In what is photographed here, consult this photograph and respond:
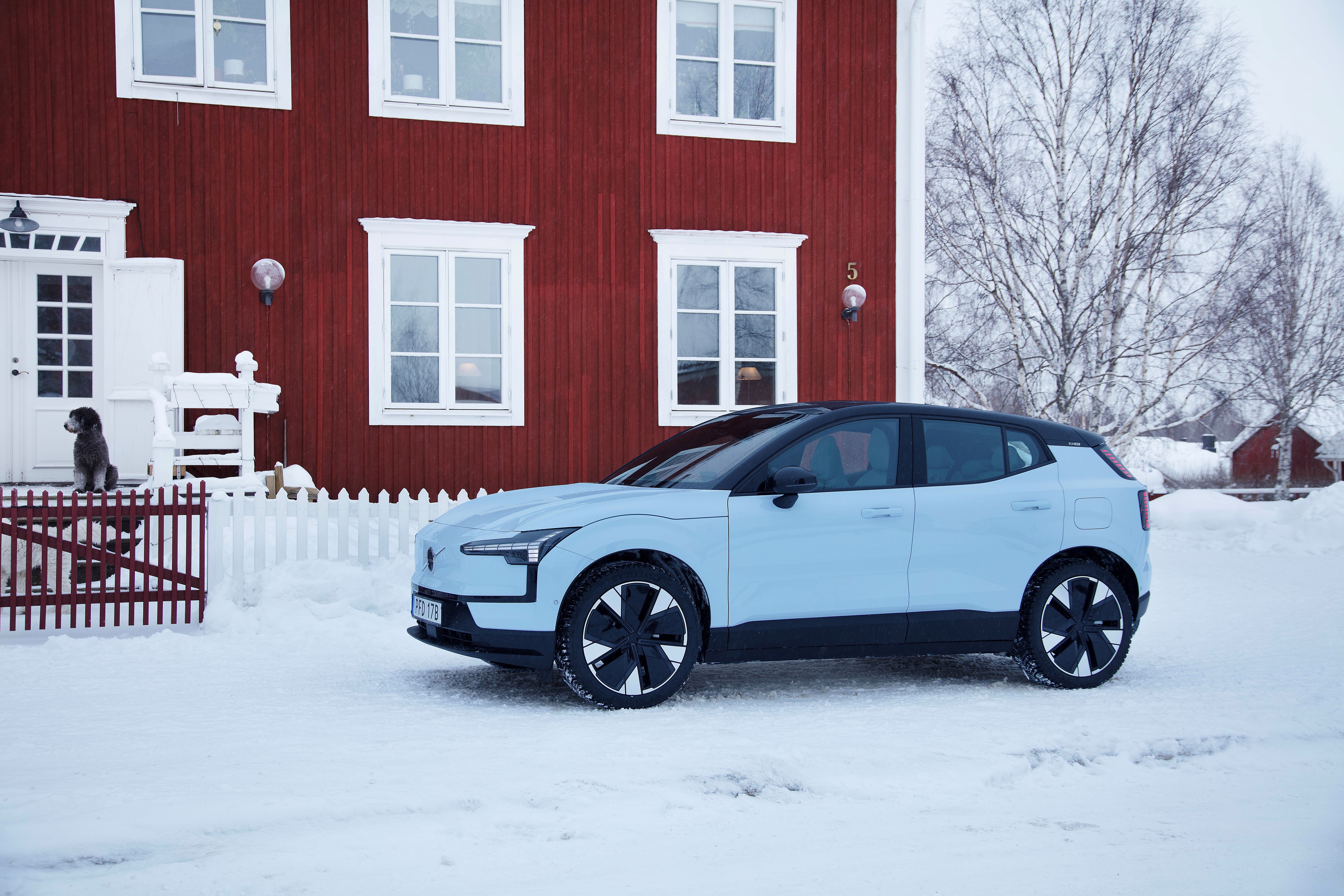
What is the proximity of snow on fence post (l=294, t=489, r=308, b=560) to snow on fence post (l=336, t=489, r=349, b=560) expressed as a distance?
0.87 ft

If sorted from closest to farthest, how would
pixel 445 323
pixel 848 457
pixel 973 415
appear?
pixel 848 457 → pixel 973 415 → pixel 445 323

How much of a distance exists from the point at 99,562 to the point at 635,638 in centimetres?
516

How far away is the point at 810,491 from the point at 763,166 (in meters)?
8.40

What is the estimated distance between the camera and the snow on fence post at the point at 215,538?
8680 millimetres

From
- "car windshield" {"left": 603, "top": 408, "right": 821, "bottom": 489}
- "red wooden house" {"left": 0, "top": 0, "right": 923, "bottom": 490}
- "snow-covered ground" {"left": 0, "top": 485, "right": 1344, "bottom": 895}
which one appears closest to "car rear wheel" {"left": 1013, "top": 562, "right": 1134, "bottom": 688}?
"snow-covered ground" {"left": 0, "top": 485, "right": 1344, "bottom": 895}

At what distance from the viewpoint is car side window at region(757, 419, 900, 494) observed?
6016 mm

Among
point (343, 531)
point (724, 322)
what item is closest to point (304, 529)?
point (343, 531)

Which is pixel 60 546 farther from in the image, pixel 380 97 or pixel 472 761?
pixel 380 97

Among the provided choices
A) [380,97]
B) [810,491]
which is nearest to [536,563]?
[810,491]

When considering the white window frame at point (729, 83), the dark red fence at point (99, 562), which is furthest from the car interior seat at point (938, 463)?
the white window frame at point (729, 83)

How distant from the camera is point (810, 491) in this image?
593 cm

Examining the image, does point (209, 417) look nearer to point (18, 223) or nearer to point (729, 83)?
point (18, 223)

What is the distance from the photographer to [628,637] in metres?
5.53

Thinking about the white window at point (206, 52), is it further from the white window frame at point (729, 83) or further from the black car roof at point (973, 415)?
the black car roof at point (973, 415)
